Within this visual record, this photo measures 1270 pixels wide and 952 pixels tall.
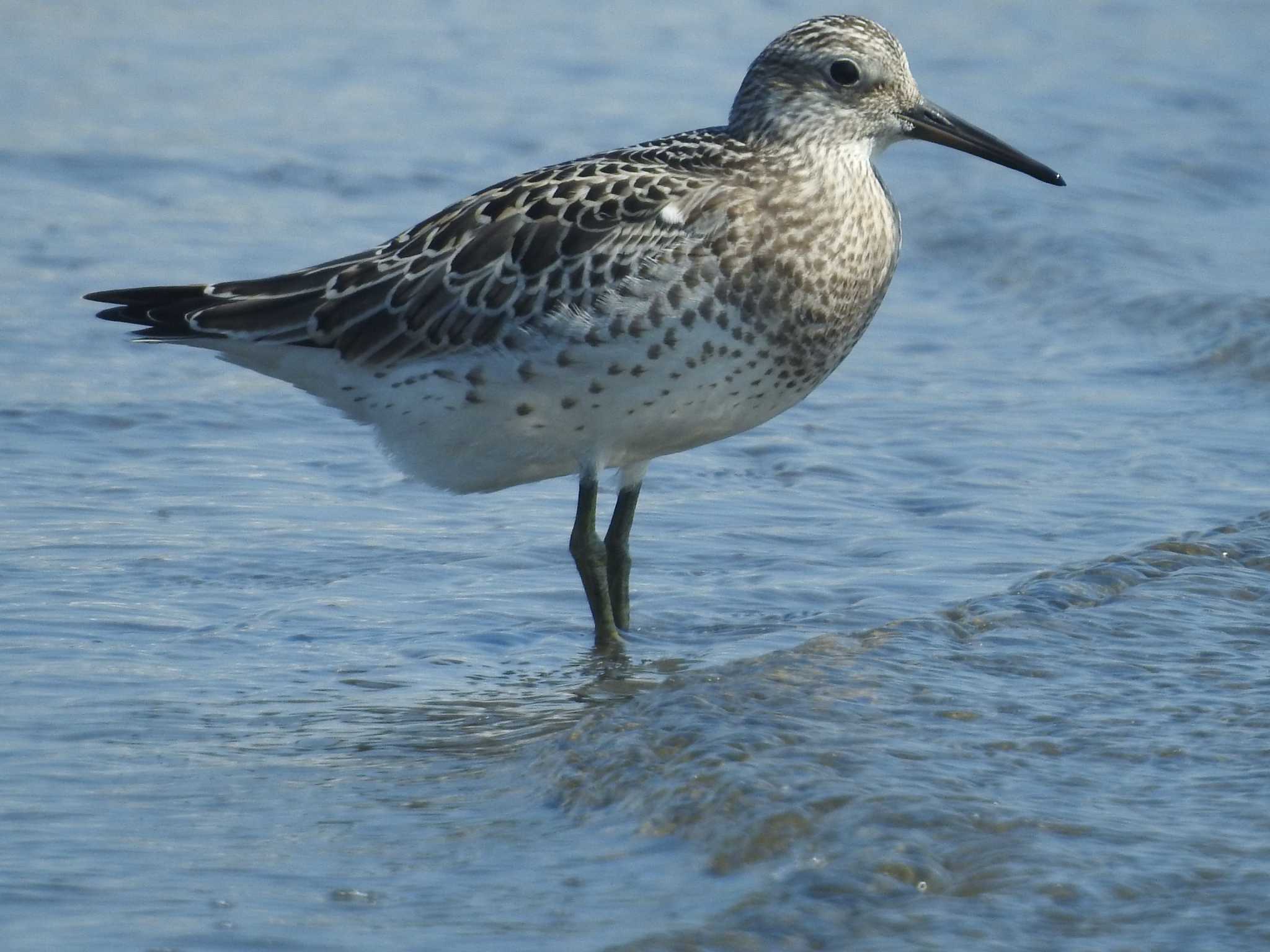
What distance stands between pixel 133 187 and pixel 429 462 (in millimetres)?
6316

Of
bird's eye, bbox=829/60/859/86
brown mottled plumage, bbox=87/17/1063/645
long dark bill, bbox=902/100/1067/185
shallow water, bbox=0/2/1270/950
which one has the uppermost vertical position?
bird's eye, bbox=829/60/859/86

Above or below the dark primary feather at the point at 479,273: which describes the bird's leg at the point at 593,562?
below

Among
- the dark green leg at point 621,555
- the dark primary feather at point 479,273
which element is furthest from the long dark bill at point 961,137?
the dark green leg at point 621,555

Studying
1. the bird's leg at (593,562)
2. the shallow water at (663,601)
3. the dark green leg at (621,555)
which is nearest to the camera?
the shallow water at (663,601)

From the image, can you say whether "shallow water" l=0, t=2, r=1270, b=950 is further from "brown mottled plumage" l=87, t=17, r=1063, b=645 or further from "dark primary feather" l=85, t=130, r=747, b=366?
"dark primary feather" l=85, t=130, r=747, b=366

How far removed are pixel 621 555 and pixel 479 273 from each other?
3.98ft

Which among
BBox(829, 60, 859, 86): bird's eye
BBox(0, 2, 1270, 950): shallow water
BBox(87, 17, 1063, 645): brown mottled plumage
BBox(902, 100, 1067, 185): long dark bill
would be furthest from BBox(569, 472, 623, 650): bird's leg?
BBox(902, 100, 1067, 185): long dark bill

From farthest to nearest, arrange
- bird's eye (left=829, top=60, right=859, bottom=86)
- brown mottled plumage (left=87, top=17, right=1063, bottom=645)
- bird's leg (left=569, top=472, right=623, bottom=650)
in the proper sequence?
1. bird's eye (left=829, top=60, right=859, bottom=86)
2. bird's leg (left=569, top=472, right=623, bottom=650)
3. brown mottled plumage (left=87, top=17, right=1063, bottom=645)

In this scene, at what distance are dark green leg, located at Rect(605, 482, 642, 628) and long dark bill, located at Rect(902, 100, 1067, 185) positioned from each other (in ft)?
5.64

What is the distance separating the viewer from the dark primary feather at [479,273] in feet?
23.0

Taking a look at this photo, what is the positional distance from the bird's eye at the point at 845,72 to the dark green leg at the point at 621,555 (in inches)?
66.0

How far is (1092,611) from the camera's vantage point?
715 cm

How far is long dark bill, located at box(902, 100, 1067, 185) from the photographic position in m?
7.71

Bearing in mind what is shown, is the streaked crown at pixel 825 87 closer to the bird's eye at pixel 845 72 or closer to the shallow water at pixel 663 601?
the bird's eye at pixel 845 72
